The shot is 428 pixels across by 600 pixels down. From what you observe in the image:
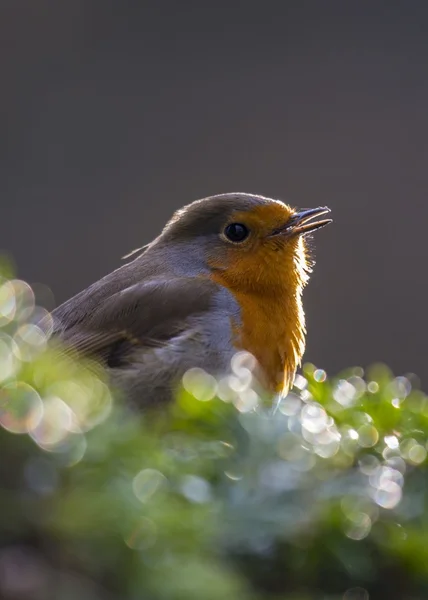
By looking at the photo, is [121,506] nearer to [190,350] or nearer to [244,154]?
[190,350]

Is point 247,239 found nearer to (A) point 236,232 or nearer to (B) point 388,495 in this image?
(A) point 236,232

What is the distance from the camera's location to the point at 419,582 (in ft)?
2.46

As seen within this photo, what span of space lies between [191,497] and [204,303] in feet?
5.98

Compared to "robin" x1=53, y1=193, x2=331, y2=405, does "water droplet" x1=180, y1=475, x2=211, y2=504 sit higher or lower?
higher

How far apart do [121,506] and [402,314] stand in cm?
483

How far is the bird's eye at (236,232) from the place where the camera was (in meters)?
2.81

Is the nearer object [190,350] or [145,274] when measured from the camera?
[190,350]

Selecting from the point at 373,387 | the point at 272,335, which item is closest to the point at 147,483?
the point at 373,387

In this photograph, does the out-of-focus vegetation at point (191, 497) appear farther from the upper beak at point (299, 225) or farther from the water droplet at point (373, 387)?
the upper beak at point (299, 225)

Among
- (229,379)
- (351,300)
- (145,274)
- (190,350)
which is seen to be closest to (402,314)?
(351,300)

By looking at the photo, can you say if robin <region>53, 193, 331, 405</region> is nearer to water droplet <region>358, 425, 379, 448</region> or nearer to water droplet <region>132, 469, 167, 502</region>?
water droplet <region>358, 425, 379, 448</region>

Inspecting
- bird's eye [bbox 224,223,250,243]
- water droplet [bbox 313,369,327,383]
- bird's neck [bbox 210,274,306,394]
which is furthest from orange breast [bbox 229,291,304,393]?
water droplet [bbox 313,369,327,383]

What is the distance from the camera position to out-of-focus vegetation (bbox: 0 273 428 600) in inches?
24.5

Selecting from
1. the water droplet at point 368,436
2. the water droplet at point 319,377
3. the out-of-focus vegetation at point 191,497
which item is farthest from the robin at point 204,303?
the out-of-focus vegetation at point 191,497
